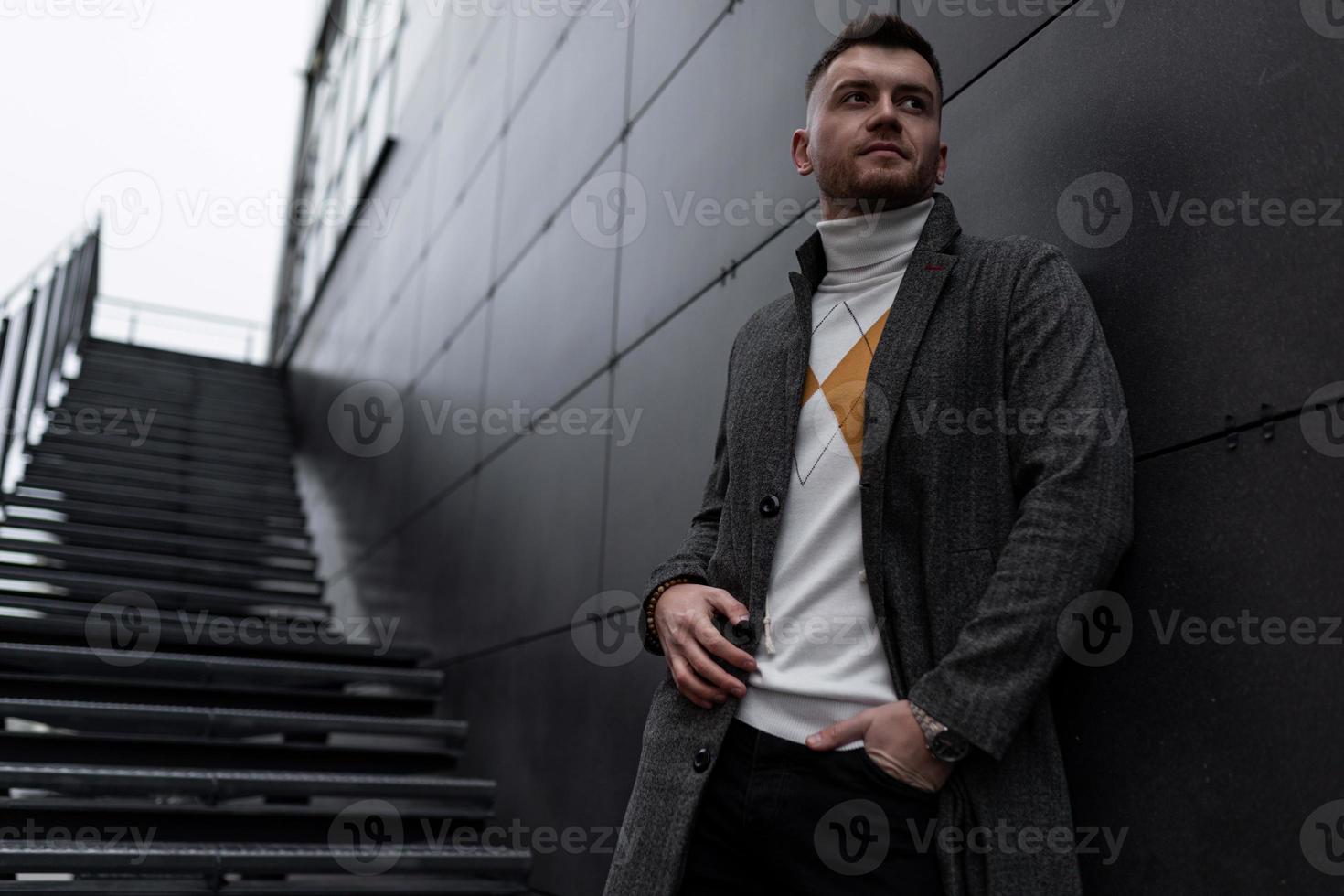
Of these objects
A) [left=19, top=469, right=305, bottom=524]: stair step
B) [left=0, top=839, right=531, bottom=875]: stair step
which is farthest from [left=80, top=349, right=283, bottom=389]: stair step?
[left=0, top=839, right=531, bottom=875]: stair step

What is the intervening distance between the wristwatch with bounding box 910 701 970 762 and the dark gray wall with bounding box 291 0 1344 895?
0.29 metres

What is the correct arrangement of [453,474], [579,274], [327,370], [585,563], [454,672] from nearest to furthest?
[585,563] → [579,274] → [454,672] → [453,474] → [327,370]

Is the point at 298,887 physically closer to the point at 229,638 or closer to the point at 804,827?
the point at 229,638

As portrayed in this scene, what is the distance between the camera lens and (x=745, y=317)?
2.61 metres

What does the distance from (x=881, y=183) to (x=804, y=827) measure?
81cm

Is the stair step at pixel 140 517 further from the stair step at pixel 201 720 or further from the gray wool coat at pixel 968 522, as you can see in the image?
the gray wool coat at pixel 968 522

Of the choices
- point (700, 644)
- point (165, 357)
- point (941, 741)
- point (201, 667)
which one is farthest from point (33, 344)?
point (941, 741)

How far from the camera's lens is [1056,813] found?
3.89ft

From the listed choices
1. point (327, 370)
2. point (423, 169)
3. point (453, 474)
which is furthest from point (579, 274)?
point (327, 370)

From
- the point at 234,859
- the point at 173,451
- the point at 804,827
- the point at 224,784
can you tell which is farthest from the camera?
the point at 173,451

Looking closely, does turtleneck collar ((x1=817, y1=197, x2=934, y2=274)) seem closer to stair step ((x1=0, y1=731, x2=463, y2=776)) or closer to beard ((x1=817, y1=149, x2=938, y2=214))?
beard ((x1=817, y1=149, x2=938, y2=214))

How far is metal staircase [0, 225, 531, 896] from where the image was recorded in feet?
10.5

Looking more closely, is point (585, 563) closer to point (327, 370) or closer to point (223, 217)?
point (223, 217)

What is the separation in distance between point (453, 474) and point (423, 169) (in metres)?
2.35
